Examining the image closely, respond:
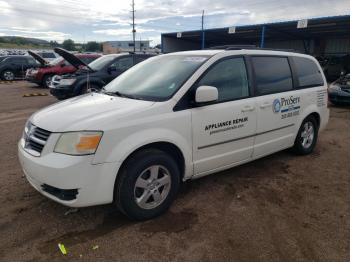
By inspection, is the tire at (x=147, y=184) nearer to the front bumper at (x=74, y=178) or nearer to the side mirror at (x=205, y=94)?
the front bumper at (x=74, y=178)

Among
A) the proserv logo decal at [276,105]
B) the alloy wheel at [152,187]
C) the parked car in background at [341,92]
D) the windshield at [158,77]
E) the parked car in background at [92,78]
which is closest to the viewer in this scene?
the alloy wheel at [152,187]

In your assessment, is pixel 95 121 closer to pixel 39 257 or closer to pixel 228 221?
pixel 39 257

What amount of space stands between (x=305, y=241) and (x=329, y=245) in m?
0.20

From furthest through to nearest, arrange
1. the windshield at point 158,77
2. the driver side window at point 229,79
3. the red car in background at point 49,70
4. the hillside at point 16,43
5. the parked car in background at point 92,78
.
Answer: the hillside at point 16,43 → the red car in background at point 49,70 → the parked car in background at point 92,78 → the driver side window at point 229,79 → the windshield at point 158,77

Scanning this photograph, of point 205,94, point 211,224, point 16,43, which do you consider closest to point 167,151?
point 205,94

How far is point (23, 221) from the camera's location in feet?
10.7

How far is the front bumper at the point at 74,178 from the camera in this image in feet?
9.23

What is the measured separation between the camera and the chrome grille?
3021 mm

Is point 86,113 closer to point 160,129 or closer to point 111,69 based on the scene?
point 160,129

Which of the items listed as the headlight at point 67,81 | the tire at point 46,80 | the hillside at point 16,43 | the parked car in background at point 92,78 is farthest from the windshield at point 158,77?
the hillside at point 16,43

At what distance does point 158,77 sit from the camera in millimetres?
3840

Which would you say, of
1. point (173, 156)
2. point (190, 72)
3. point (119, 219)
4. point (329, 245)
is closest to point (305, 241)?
point (329, 245)

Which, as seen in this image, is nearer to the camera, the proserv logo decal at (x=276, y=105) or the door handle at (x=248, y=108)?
the door handle at (x=248, y=108)

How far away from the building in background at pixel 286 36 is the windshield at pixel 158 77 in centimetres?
1970
